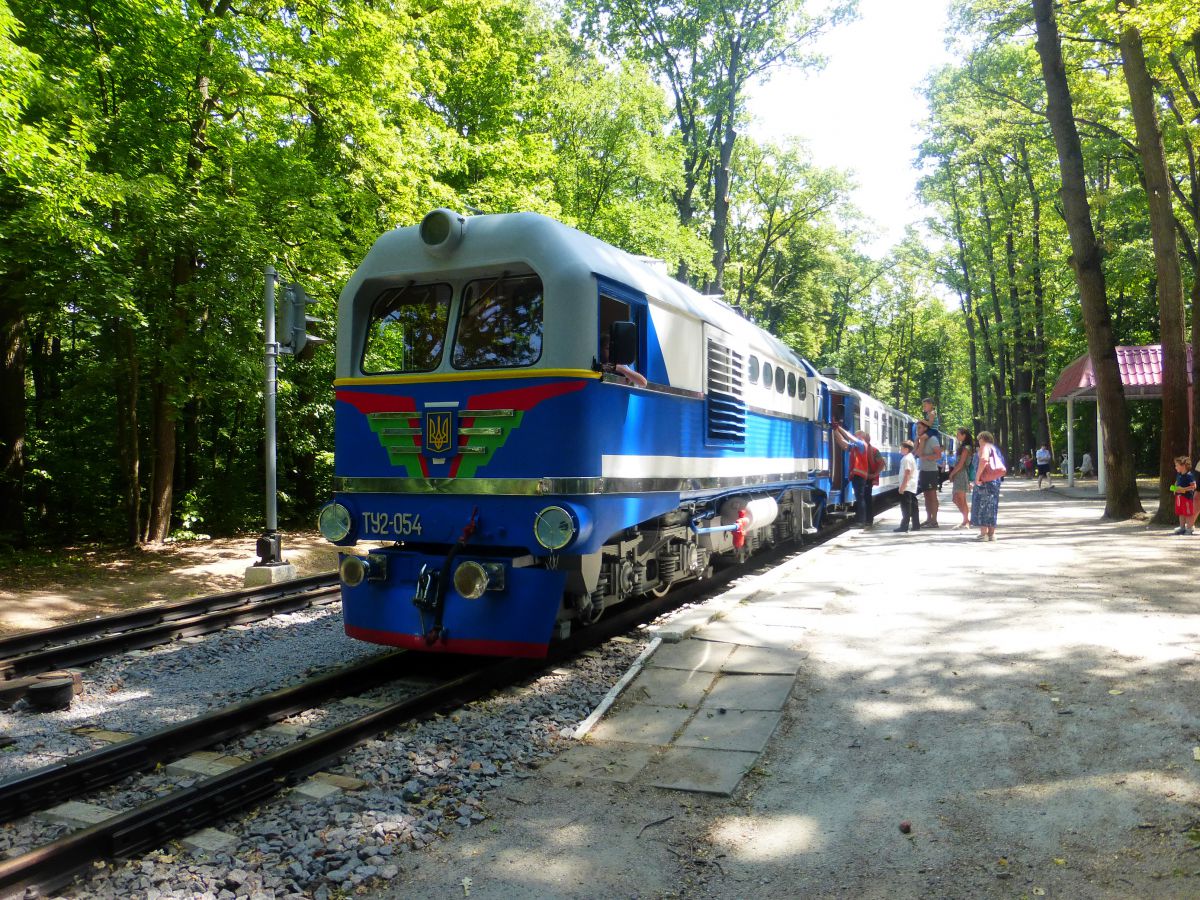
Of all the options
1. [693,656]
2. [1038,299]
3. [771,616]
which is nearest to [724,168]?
[1038,299]

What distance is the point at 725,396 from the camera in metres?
9.20

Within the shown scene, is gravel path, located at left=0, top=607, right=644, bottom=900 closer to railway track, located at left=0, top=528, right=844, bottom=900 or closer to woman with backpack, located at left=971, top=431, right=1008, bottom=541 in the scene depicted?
railway track, located at left=0, top=528, right=844, bottom=900

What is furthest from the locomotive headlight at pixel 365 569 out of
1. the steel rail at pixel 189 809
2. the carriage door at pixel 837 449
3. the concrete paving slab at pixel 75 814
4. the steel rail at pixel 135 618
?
the carriage door at pixel 837 449

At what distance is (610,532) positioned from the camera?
654 cm

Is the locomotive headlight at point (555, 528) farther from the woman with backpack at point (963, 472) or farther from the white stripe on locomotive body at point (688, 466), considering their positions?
the woman with backpack at point (963, 472)

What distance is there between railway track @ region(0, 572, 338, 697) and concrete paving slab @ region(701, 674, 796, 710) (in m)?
4.86

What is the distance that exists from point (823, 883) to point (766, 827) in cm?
56

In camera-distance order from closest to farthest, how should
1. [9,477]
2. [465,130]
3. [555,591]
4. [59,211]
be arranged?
[555,591]
[59,211]
[9,477]
[465,130]

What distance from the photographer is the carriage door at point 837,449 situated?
54.5 feet

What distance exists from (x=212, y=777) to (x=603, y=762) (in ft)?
6.92

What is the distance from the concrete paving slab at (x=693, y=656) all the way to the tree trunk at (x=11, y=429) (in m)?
14.1

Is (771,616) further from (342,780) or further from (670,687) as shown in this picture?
(342,780)

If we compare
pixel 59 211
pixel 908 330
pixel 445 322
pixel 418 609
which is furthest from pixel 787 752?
pixel 908 330

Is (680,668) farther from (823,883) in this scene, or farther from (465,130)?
(465,130)
